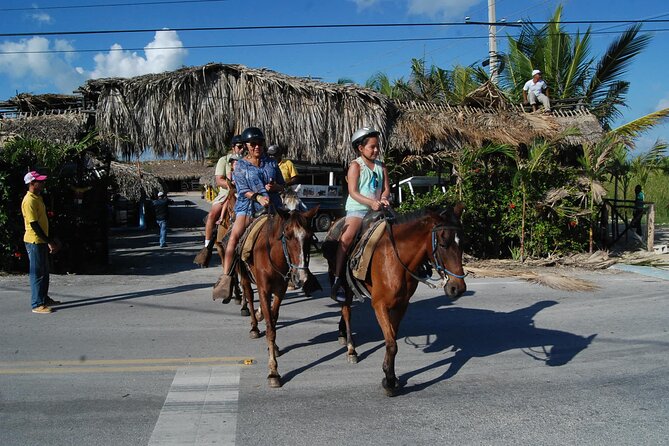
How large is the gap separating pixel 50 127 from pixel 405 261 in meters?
11.0

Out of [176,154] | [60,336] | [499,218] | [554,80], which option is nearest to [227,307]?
[60,336]

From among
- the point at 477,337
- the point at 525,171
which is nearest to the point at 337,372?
the point at 477,337

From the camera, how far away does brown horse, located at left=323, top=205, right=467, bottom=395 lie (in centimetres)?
470

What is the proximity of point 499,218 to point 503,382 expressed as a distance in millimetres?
7813

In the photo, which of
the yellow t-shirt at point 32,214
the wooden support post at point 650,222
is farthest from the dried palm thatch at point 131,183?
the wooden support post at point 650,222

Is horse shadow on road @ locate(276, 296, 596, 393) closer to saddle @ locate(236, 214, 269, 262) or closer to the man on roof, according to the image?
saddle @ locate(236, 214, 269, 262)

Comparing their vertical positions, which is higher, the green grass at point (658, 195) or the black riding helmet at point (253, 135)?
the black riding helmet at point (253, 135)

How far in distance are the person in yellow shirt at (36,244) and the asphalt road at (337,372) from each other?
287 millimetres

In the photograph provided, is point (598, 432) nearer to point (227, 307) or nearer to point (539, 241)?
point (227, 307)

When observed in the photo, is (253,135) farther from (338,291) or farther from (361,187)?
(338,291)

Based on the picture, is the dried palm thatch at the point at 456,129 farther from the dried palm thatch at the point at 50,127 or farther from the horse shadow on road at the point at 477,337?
the dried palm thatch at the point at 50,127

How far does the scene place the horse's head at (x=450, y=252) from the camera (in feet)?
15.0

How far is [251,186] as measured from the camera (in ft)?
22.1

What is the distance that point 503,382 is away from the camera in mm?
5352
